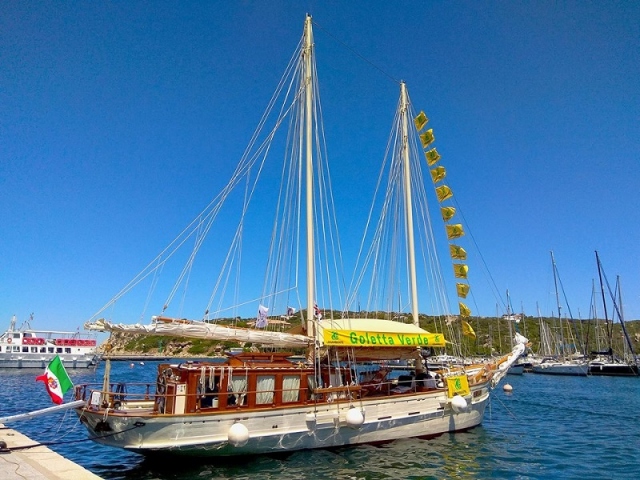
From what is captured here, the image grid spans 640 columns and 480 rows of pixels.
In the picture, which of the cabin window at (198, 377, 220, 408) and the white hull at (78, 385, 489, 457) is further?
the cabin window at (198, 377, 220, 408)

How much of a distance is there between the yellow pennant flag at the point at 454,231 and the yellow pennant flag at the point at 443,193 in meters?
2.25

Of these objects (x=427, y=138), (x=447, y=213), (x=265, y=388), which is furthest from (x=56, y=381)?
(x=427, y=138)

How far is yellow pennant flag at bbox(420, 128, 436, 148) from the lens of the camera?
3475cm

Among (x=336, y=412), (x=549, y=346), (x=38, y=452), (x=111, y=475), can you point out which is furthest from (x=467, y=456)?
(x=549, y=346)

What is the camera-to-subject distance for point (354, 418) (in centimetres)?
1936

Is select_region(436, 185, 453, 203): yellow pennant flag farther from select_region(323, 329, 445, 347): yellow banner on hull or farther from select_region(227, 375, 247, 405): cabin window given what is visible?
select_region(227, 375, 247, 405): cabin window

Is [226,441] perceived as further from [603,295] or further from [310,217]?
[603,295]

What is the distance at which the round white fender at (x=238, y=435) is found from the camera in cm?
1678

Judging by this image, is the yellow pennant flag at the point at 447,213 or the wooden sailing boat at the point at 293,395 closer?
the wooden sailing boat at the point at 293,395

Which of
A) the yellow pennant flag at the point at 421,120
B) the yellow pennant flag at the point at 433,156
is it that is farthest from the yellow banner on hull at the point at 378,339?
the yellow pennant flag at the point at 421,120

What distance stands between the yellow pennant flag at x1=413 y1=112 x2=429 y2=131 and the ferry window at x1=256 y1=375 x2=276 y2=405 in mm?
23319

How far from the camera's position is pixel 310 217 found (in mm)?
22578

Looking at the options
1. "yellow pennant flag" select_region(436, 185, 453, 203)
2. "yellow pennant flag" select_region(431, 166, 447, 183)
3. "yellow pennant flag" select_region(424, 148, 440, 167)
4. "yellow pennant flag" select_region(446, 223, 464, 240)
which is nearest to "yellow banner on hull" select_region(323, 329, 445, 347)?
"yellow pennant flag" select_region(446, 223, 464, 240)

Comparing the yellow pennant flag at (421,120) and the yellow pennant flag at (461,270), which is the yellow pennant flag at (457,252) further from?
the yellow pennant flag at (421,120)
